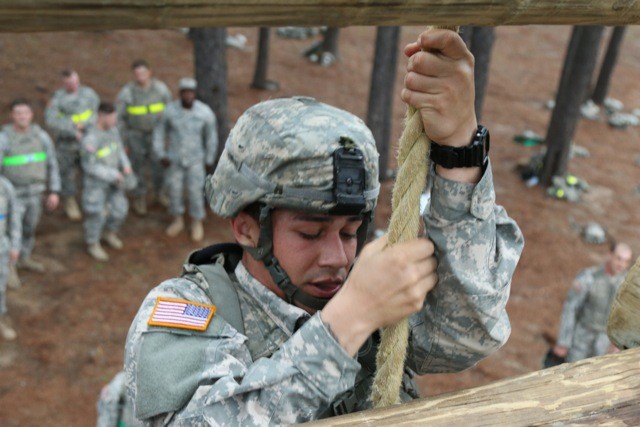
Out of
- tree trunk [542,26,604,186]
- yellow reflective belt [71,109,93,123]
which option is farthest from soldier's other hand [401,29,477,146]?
tree trunk [542,26,604,186]

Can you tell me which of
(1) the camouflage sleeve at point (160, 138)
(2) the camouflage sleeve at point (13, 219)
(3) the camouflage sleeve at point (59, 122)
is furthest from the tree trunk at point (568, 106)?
(2) the camouflage sleeve at point (13, 219)

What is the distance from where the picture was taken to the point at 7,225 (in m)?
7.69

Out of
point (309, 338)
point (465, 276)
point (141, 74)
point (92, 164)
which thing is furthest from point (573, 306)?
point (141, 74)

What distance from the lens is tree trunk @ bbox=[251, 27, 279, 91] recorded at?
51.4 ft

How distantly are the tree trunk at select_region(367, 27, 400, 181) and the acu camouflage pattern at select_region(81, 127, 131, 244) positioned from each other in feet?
15.1

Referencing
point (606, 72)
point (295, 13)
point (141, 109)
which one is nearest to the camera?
point (295, 13)

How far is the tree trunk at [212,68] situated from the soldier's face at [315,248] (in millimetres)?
8997

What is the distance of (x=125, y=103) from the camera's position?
35.1 ft

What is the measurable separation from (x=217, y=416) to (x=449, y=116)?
0.97m

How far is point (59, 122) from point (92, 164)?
120cm

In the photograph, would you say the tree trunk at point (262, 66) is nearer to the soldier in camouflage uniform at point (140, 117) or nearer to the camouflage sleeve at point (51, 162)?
the soldier in camouflage uniform at point (140, 117)

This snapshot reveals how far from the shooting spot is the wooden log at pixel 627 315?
6.54 ft

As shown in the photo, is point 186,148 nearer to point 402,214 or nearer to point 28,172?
point 28,172

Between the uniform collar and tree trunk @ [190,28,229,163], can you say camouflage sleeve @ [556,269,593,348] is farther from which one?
tree trunk @ [190,28,229,163]
